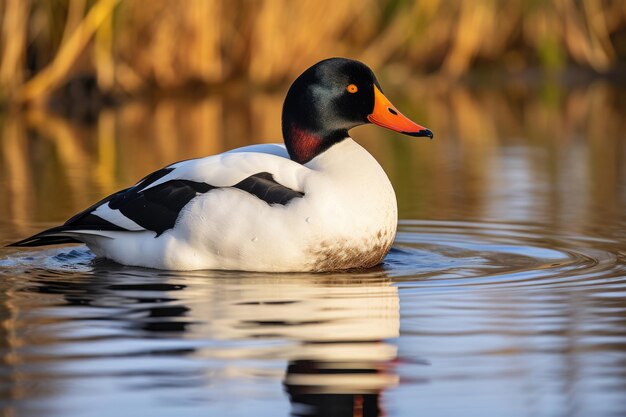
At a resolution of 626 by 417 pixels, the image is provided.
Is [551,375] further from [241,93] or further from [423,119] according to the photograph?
[241,93]

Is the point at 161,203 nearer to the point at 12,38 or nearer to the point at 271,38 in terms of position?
the point at 12,38

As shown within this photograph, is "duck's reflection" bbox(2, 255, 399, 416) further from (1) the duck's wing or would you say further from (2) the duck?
(1) the duck's wing

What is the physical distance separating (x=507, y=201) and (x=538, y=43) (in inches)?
488

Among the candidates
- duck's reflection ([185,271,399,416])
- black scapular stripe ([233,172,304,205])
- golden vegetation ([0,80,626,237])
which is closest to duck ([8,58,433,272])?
black scapular stripe ([233,172,304,205])

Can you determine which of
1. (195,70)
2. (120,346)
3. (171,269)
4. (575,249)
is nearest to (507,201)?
(575,249)

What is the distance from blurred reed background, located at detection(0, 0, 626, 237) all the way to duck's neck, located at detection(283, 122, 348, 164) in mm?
1825

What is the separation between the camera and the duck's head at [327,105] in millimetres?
6562

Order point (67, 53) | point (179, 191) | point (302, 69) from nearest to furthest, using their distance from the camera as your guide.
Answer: point (179, 191), point (67, 53), point (302, 69)

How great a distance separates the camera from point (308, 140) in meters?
6.57

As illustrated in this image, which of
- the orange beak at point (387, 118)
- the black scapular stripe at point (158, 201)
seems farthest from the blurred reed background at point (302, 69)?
the orange beak at point (387, 118)

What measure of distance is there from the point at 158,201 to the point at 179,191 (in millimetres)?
116

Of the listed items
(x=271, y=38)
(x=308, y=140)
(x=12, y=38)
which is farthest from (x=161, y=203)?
(x=271, y=38)

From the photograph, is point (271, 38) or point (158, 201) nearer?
point (158, 201)

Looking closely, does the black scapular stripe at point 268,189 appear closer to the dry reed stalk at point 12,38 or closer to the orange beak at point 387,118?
the orange beak at point 387,118
